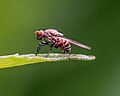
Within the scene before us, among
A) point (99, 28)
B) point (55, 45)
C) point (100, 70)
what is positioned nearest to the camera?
point (55, 45)

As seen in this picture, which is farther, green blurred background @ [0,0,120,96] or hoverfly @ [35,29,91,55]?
green blurred background @ [0,0,120,96]

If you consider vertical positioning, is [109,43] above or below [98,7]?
below

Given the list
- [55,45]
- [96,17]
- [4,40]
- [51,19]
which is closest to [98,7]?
[96,17]

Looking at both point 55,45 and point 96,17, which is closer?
point 55,45

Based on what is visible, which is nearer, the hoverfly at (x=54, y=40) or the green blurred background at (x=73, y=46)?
the hoverfly at (x=54, y=40)

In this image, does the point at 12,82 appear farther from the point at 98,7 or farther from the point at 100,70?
the point at 98,7

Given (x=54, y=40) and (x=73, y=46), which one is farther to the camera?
(x=73, y=46)

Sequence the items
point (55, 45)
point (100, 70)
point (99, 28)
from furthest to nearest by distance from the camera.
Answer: point (99, 28) < point (100, 70) < point (55, 45)

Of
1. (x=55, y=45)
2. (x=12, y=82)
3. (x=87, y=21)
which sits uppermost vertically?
(x=87, y=21)
